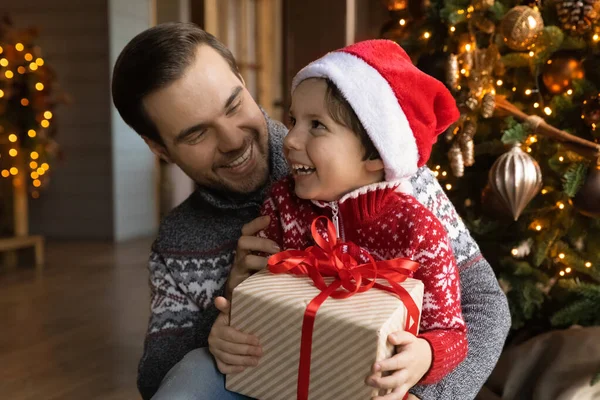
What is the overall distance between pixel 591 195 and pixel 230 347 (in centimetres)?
115

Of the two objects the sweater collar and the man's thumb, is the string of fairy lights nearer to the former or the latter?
the sweater collar

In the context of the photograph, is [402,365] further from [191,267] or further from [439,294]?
[191,267]

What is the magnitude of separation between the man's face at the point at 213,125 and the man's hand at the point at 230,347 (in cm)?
40

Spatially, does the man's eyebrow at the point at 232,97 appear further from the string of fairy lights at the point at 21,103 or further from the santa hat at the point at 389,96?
the string of fairy lights at the point at 21,103

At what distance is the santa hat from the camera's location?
1.11 meters

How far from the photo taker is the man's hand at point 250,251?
1239 millimetres

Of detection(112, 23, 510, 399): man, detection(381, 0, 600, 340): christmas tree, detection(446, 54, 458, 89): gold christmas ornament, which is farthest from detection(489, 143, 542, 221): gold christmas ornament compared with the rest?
detection(112, 23, 510, 399): man

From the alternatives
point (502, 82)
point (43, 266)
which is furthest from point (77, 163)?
point (502, 82)

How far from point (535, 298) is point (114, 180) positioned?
156 inches

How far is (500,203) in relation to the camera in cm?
195

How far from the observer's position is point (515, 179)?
1.85m

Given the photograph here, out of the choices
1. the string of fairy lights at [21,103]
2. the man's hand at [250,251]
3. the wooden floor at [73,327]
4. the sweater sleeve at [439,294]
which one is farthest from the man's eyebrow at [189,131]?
the string of fairy lights at [21,103]

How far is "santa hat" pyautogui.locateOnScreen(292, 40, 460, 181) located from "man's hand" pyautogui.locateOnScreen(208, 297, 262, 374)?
1.17 ft

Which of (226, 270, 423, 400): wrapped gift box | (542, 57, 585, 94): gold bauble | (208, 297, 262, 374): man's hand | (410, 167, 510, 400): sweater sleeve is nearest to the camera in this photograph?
(226, 270, 423, 400): wrapped gift box
